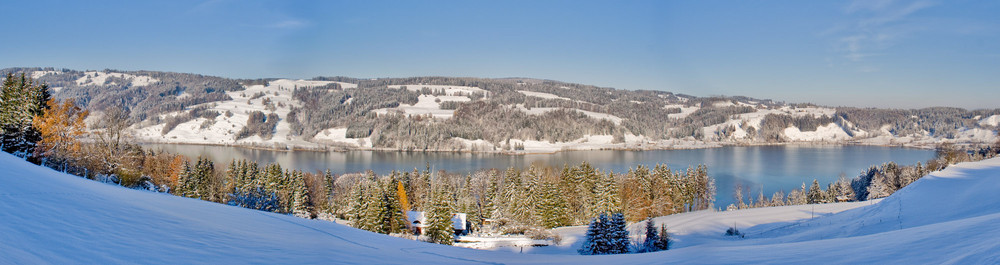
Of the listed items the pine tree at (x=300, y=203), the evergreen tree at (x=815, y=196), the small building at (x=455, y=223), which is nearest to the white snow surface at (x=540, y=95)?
the evergreen tree at (x=815, y=196)

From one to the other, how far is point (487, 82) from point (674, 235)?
415 ft

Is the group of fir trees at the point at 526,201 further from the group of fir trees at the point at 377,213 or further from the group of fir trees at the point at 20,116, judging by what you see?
the group of fir trees at the point at 20,116

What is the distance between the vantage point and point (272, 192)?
25.5 metres

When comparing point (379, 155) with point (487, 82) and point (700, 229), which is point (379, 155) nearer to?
point (700, 229)

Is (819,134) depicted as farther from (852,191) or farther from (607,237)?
(607,237)

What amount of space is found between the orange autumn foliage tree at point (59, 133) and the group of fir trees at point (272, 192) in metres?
7.77

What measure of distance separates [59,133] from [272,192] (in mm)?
9920

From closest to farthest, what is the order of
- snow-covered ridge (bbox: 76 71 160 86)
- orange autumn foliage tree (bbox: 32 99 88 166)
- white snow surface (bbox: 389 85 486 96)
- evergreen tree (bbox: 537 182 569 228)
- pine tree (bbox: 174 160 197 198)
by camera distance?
orange autumn foliage tree (bbox: 32 99 88 166) < evergreen tree (bbox: 537 182 569 228) < pine tree (bbox: 174 160 197 198) < white snow surface (bbox: 389 85 486 96) < snow-covered ridge (bbox: 76 71 160 86)

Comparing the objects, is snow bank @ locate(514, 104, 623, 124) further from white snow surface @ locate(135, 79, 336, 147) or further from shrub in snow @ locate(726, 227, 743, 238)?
shrub in snow @ locate(726, 227, 743, 238)

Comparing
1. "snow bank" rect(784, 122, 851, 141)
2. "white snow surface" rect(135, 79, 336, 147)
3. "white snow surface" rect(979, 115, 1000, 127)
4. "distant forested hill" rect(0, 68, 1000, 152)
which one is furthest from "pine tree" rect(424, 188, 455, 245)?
"white snow surface" rect(979, 115, 1000, 127)

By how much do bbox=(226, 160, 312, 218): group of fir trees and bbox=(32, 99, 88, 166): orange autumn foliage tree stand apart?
777cm

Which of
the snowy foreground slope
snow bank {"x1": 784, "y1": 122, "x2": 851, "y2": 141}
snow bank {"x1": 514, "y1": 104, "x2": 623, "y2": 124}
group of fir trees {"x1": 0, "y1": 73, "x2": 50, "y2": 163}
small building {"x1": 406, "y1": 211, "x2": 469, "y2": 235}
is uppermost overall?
snow bank {"x1": 514, "y1": 104, "x2": 623, "y2": 124}

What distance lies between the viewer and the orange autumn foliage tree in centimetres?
1562

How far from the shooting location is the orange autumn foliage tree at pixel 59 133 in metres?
15.6
